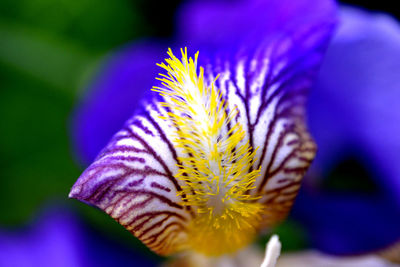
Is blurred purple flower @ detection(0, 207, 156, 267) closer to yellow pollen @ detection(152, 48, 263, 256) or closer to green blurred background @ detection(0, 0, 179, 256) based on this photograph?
green blurred background @ detection(0, 0, 179, 256)

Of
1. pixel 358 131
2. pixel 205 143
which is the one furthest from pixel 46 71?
pixel 205 143

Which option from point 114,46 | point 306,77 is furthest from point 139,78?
point 114,46

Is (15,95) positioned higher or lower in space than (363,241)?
higher

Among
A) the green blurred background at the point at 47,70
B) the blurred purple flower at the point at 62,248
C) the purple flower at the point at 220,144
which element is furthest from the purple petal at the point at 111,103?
the green blurred background at the point at 47,70

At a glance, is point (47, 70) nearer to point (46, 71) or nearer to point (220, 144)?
point (46, 71)

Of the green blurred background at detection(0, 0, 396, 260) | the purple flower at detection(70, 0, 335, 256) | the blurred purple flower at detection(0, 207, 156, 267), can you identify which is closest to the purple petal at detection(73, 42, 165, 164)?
the blurred purple flower at detection(0, 207, 156, 267)

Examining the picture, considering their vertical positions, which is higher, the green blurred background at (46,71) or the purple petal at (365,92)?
the green blurred background at (46,71)

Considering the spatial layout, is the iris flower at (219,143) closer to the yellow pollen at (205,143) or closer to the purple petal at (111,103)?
the yellow pollen at (205,143)

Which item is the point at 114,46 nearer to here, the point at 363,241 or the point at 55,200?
the point at 55,200
